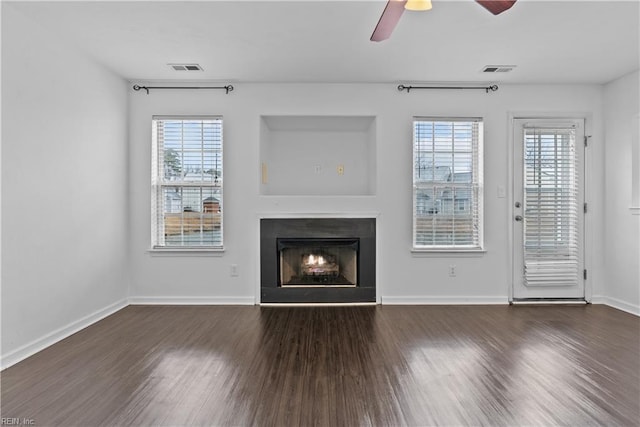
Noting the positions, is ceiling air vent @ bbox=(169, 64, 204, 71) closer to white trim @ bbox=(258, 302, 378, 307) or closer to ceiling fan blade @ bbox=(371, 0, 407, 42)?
ceiling fan blade @ bbox=(371, 0, 407, 42)

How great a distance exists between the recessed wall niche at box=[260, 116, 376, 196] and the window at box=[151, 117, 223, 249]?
79 centimetres

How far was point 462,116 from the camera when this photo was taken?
418 centimetres

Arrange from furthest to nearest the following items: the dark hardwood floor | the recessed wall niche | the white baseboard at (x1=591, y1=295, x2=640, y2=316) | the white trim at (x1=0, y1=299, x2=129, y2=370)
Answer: the recessed wall niche
the white baseboard at (x1=591, y1=295, x2=640, y2=316)
the white trim at (x1=0, y1=299, x2=129, y2=370)
the dark hardwood floor

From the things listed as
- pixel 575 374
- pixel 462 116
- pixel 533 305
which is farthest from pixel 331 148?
pixel 575 374

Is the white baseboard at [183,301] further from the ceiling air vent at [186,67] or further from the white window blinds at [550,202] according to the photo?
the white window blinds at [550,202]

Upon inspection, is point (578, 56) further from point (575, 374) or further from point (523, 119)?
point (575, 374)

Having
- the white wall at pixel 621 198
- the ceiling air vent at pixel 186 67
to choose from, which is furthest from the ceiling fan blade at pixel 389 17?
the white wall at pixel 621 198

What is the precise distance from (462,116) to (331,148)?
5.39 feet

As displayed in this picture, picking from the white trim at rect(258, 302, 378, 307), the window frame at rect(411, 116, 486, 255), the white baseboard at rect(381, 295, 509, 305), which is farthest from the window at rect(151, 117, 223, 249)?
the window frame at rect(411, 116, 486, 255)

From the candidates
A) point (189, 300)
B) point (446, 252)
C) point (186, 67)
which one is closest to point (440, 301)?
point (446, 252)

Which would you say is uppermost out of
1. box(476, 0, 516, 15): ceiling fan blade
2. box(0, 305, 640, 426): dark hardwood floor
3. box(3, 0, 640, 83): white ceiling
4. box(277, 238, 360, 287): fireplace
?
box(3, 0, 640, 83): white ceiling

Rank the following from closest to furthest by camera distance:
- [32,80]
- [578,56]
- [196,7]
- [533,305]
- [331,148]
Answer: [196,7]
[32,80]
[578,56]
[533,305]
[331,148]

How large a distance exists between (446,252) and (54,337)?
12.9 feet

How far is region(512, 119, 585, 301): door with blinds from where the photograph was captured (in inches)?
167
